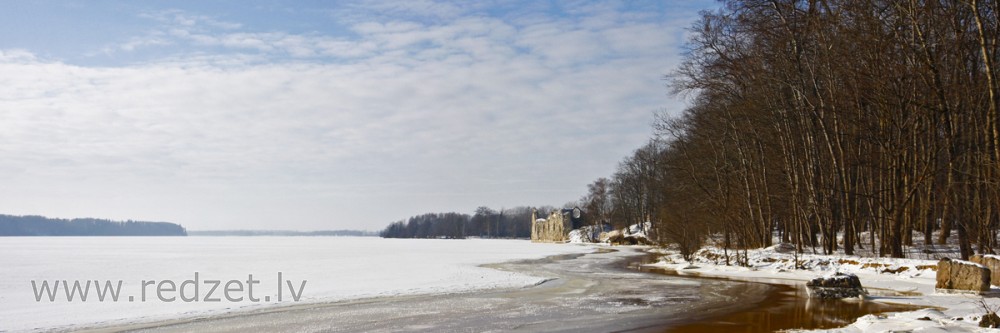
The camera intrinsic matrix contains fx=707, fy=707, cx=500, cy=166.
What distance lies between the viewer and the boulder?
42.7 ft

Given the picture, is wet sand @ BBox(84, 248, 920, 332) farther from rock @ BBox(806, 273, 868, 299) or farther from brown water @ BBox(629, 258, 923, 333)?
rock @ BBox(806, 273, 868, 299)

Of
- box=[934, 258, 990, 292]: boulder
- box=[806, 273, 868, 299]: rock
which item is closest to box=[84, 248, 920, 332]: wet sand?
box=[806, 273, 868, 299]: rock

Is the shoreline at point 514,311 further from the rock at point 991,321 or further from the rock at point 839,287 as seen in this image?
the rock at point 991,321

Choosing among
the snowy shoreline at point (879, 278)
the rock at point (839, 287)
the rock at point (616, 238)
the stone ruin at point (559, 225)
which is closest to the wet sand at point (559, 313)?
the rock at point (839, 287)

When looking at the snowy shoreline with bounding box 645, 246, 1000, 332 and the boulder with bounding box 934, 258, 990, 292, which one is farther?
the boulder with bounding box 934, 258, 990, 292

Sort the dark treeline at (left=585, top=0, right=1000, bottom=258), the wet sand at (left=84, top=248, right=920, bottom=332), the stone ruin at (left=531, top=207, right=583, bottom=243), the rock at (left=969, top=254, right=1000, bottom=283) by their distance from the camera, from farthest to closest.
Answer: the stone ruin at (left=531, top=207, right=583, bottom=243)
the dark treeline at (left=585, top=0, right=1000, bottom=258)
the rock at (left=969, top=254, right=1000, bottom=283)
the wet sand at (left=84, top=248, right=920, bottom=332)

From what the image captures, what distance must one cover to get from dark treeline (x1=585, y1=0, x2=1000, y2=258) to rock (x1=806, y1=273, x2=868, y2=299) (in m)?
2.97

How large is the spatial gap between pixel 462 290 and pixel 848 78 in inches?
463

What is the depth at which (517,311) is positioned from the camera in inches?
528

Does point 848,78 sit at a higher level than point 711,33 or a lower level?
lower

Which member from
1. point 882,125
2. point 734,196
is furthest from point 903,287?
point 734,196

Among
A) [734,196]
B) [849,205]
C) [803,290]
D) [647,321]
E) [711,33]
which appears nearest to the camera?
[647,321]

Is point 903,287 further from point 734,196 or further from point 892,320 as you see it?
point 734,196

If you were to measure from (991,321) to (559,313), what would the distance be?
6633 millimetres
